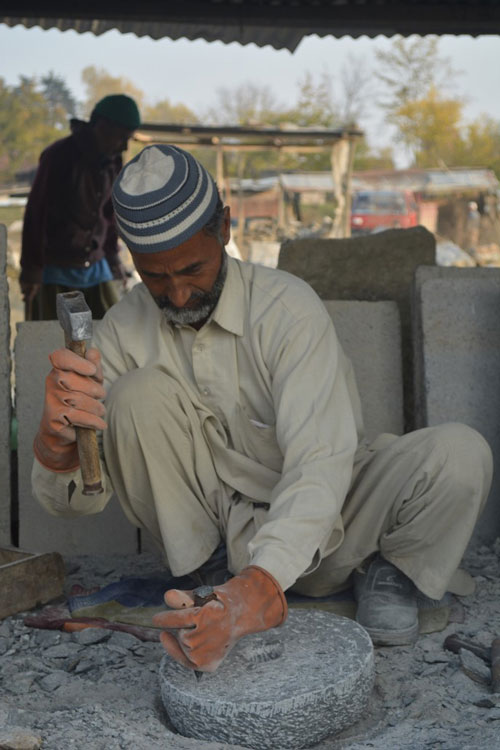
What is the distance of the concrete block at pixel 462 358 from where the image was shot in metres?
3.87

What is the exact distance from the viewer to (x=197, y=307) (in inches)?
111

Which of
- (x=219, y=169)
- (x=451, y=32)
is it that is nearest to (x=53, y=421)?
(x=451, y=32)

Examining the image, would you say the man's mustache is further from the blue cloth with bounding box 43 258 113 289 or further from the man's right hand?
the blue cloth with bounding box 43 258 113 289

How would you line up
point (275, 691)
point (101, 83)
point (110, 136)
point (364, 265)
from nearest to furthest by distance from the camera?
point (275, 691)
point (364, 265)
point (110, 136)
point (101, 83)

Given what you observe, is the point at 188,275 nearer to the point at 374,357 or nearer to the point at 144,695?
the point at 144,695

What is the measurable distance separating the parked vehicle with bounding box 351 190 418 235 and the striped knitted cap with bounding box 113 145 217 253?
60.8ft

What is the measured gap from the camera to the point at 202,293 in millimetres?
2805

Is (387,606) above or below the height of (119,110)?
below

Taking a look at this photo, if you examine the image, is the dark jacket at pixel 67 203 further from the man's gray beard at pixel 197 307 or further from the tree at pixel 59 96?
the tree at pixel 59 96

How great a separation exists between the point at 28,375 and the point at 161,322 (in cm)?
109

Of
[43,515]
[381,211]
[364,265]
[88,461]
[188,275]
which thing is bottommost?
[381,211]

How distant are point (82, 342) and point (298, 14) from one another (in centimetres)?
384

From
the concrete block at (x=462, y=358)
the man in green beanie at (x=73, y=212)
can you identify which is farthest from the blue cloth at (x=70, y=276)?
the concrete block at (x=462, y=358)

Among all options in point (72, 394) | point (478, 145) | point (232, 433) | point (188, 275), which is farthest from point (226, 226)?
point (478, 145)
